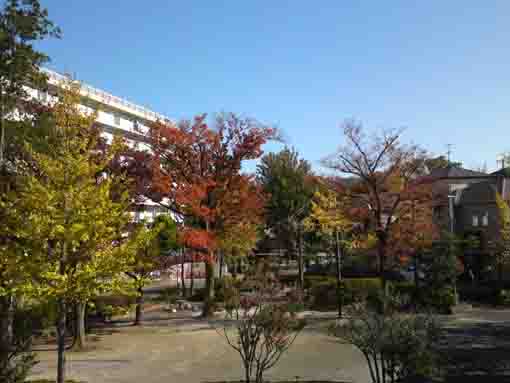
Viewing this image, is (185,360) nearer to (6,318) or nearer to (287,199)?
(6,318)

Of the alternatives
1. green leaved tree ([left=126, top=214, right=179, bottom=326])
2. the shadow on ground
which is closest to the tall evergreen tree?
green leaved tree ([left=126, top=214, right=179, bottom=326])

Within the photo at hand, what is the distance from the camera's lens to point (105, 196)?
1059 cm

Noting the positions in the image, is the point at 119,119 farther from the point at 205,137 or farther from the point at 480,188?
the point at 480,188

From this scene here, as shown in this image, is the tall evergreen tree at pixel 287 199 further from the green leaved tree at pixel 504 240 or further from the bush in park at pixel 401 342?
the bush in park at pixel 401 342

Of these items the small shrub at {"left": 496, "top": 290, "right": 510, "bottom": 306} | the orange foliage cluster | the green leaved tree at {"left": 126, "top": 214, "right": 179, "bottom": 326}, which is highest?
the orange foliage cluster

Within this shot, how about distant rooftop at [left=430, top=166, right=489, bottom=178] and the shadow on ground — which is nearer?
the shadow on ground

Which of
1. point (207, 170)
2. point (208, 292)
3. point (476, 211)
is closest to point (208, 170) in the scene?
point (207, 170)

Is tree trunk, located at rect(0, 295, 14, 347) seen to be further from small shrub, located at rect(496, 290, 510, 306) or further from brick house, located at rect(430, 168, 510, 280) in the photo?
brick house, located at rect(430, 168, 510, 280)

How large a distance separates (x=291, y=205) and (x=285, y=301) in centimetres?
2985

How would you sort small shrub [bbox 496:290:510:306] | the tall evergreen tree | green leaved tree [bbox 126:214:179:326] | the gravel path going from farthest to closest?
the tall evergreen tree < small shrub [bbox 496:290:510:306] < the gravel path < green leaved tree [bbox 126:214:179:326]

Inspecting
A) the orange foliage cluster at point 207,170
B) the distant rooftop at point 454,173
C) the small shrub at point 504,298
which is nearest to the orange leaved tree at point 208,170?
the orange foliage cluster at point 207,170

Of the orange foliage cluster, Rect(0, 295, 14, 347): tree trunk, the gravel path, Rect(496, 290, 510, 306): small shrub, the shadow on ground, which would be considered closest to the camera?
the shadow on ground

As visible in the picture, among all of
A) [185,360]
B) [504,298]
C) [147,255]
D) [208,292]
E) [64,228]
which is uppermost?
[64,228]

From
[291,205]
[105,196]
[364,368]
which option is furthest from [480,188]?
[105,196]
